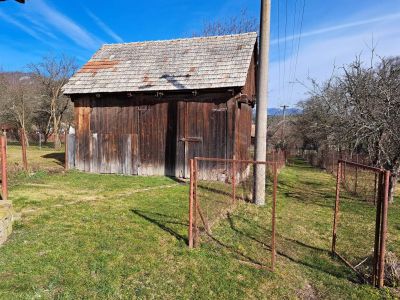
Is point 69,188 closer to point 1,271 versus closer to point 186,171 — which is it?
point 186,171

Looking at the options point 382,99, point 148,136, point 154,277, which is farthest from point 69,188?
point 382,99

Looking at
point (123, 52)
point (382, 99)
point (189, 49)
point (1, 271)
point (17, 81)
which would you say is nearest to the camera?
point (1, 271)

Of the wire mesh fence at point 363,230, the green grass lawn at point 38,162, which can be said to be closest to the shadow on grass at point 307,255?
the wire mesh fence at point 363,230

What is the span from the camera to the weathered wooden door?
1259 cm

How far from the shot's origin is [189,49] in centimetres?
1473

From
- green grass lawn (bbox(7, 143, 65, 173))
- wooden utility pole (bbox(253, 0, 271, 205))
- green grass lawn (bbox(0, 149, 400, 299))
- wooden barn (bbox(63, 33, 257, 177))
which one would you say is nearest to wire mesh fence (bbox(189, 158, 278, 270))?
green grass lawn (bbox(0, 149, 400, 299))

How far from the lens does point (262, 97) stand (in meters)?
9.35

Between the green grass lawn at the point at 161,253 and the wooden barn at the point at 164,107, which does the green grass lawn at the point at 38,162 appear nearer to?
the wooden barn at the point at 164,107

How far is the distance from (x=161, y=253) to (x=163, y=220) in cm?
173

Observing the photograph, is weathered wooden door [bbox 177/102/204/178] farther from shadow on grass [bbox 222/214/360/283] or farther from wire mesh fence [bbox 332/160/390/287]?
shadow on grass [bbox 222/214/360/283]

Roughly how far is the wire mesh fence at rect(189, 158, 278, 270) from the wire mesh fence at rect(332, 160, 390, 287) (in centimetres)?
140

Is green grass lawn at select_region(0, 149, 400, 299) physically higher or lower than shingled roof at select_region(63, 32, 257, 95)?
lower

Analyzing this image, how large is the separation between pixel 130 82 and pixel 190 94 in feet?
9.45

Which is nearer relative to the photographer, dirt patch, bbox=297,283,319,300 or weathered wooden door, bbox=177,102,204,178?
dirt patch, bbox=297,283,319,300
